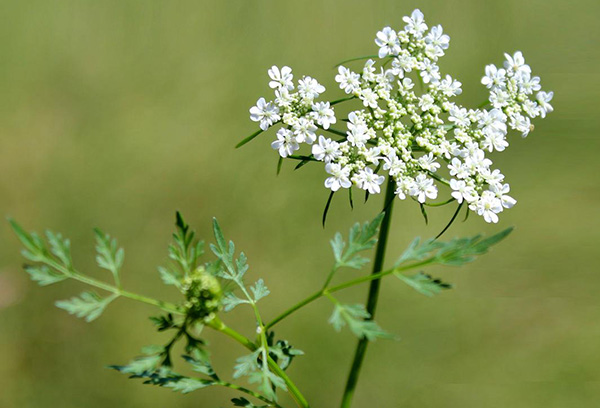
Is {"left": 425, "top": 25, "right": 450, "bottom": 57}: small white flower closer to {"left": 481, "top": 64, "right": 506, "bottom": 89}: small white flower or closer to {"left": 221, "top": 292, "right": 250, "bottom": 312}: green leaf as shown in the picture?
{"left": 481, "top": 64, "right": 506, "bottom": 89}: small white flower

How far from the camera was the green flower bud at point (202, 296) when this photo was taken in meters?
0.75

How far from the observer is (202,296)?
29.8 inches

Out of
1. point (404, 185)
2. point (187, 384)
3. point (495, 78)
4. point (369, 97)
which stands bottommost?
point (187, 384)

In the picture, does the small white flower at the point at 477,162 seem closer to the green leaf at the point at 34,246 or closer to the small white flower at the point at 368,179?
the small white flower at the point at 368,179

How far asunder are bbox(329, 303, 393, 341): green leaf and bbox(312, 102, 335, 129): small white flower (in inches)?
8.7

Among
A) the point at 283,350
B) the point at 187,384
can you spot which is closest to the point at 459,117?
the point at 283,350

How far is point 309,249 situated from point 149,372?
1.24 m

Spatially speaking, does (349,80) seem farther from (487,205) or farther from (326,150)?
(487,205)

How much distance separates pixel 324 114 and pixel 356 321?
0.83 feet

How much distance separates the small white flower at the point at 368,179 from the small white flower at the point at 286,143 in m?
0.09

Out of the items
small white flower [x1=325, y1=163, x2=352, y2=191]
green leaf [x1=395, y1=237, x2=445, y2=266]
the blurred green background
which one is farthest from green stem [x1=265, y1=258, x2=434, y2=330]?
the blurred green background

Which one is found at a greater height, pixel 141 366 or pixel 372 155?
pixel 372 155

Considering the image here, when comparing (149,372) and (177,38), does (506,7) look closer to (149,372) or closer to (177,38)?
(177,38)

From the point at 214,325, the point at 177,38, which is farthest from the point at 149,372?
the point at 177,38
